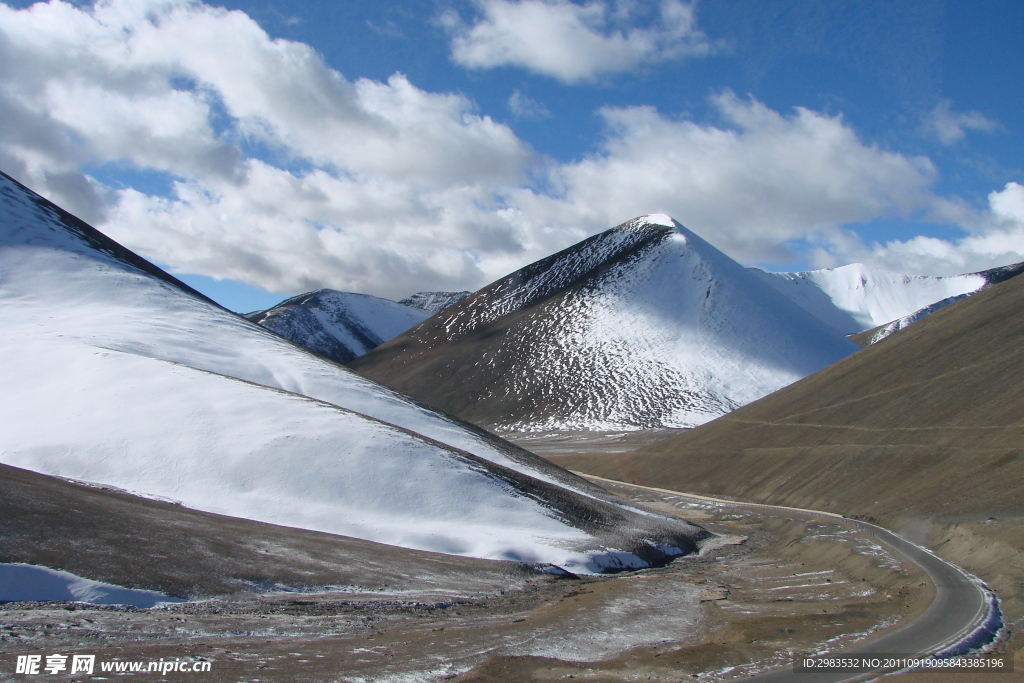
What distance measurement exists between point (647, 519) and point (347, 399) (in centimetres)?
2264

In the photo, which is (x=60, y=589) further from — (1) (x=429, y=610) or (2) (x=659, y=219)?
(2) (x=659, y=219)

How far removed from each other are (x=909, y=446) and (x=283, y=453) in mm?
39328

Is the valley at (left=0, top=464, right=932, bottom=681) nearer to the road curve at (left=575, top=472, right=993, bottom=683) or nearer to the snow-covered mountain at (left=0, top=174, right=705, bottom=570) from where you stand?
the road curve at (left=575, top=472, right=993, bottom=683)

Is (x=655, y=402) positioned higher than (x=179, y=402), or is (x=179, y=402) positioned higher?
(x=655, y=402)

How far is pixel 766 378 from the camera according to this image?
116 meters

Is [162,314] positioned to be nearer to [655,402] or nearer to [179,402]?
[179,402]

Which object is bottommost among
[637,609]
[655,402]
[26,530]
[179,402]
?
[637,609]

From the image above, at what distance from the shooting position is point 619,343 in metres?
135

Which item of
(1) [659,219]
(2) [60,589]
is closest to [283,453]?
(2) [60,589]

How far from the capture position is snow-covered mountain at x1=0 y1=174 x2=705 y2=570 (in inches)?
1187

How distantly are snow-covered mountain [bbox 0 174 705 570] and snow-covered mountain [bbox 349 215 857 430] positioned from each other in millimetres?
71568

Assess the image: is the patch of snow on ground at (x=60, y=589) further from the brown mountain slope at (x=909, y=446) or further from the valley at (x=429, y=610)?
the brown mountain slope at (x=909, y=446)

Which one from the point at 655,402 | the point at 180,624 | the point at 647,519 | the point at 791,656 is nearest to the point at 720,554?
the point at 647,519

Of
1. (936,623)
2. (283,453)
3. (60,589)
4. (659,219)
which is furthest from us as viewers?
(659,219)
